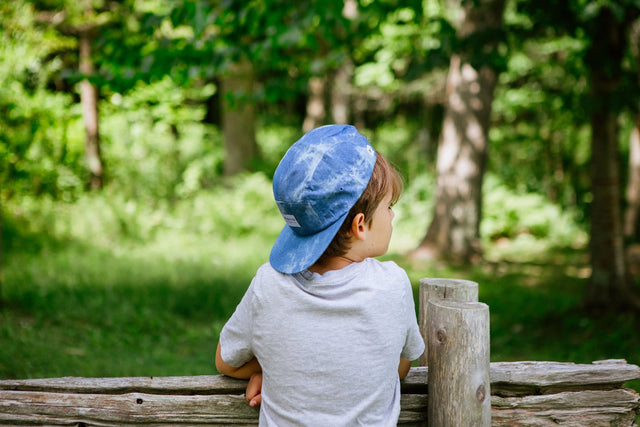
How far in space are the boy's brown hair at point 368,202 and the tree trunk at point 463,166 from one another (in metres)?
7.16

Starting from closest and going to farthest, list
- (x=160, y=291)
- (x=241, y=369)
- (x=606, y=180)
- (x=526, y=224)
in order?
(x=241, y=369) → (x=606, y=180) → (x=160, y=291) → (x=526, y=224)

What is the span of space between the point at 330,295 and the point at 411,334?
357 millimetres

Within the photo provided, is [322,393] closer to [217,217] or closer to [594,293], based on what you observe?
[594,293]

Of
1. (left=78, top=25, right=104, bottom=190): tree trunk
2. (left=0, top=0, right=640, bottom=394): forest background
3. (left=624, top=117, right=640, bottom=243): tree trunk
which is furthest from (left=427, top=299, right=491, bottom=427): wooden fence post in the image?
(left=78, top=25, right=104, bottom=190): tree trunk

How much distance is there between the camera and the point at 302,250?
178 centimetres

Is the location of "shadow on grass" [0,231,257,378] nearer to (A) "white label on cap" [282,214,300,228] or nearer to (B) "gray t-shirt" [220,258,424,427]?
(B) "gray t-shirt" [220,258,424,427]

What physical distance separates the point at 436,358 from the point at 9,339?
4.07m

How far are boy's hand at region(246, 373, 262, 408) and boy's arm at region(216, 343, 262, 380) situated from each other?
2 centimetres

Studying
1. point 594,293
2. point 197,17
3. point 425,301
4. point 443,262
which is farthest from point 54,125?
point 425,301

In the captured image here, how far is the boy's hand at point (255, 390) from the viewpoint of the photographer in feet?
6.87

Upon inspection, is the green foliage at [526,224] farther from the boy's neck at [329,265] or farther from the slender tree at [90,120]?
the boy's neck at [329,265]

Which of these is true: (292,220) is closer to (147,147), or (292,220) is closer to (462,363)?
(462,363)

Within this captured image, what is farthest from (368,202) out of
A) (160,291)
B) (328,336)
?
(160,291)

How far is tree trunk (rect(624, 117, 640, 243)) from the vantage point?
370 inches
